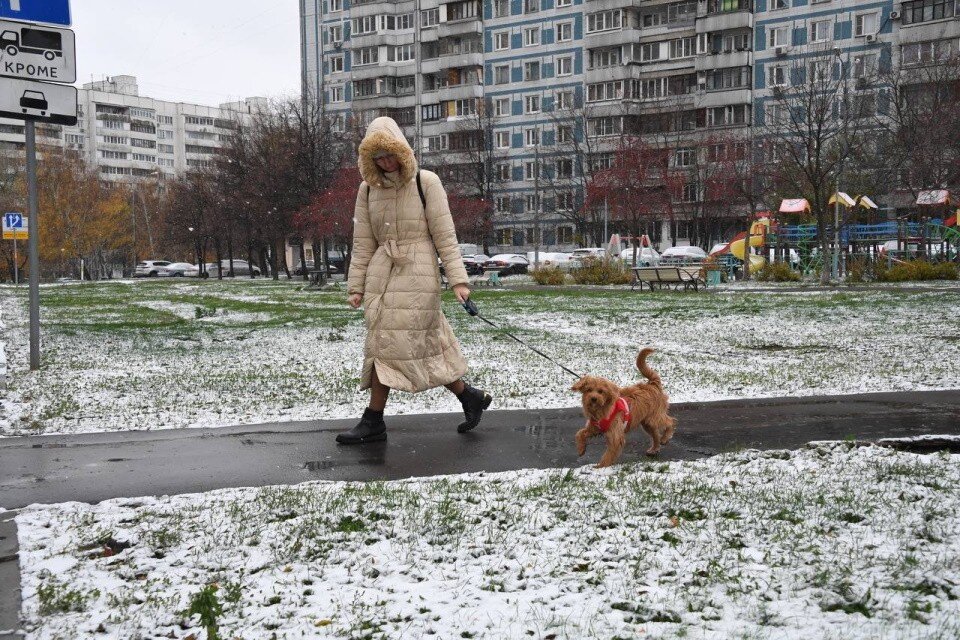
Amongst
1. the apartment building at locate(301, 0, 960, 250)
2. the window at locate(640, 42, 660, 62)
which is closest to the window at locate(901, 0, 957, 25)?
the apartment building at locate(301, 0, 960, 250)

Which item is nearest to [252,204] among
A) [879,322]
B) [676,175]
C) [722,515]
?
[676,175]

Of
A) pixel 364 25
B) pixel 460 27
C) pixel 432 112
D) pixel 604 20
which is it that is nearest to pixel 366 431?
pixel 604 20

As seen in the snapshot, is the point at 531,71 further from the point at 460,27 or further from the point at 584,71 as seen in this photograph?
the point at 460,27

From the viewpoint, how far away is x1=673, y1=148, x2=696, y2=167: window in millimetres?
63472

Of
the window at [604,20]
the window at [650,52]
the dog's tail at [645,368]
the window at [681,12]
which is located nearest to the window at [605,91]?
the window at [650,52]

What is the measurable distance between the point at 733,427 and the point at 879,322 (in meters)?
10.4

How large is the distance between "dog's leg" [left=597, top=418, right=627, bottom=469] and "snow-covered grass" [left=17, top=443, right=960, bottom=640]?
0.96 feet

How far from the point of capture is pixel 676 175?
188ft

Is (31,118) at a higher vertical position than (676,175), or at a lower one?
lower

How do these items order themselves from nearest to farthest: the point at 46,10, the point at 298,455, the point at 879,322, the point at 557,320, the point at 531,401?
the point at 298,455 → the point at 531,401 → the point at 46,10 → the point at 879,322 → the point at 557,320

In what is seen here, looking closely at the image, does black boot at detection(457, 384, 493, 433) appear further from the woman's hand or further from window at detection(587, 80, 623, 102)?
window at detection(587, 80, 623, 102)

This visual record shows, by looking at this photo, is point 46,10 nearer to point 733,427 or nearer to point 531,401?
point 531,401

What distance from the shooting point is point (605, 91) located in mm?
71562

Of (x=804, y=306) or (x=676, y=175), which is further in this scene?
(x=676, y=175)
